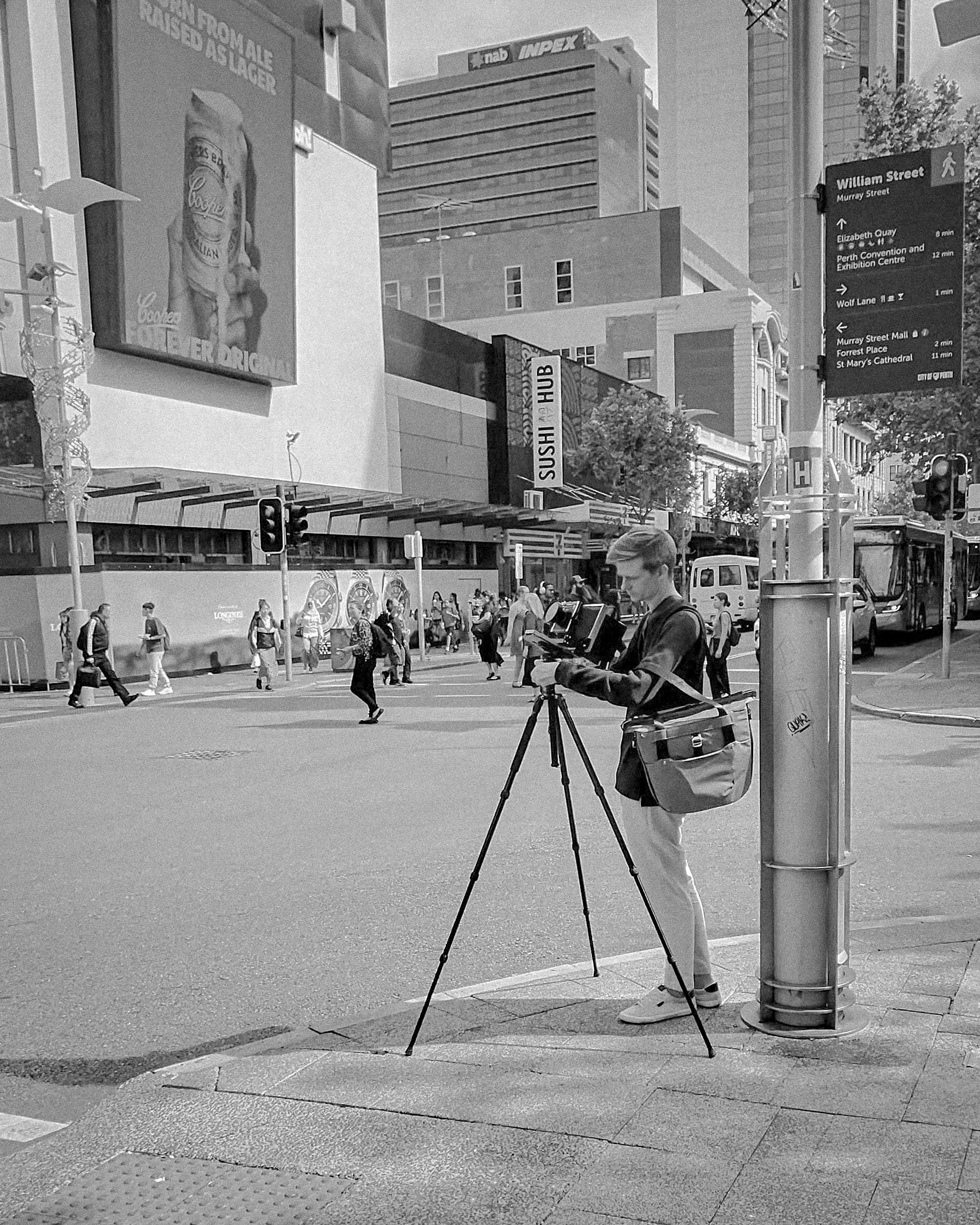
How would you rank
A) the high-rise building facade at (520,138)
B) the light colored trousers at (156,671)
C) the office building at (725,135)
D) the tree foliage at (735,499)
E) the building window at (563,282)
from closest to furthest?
the light colored trousers at (156,671), the tree foliage at (735,499), the building window at (563,282), the high-rise building facade at (520,138), the office building at (725,135)

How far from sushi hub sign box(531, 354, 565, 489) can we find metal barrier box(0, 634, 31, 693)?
23023 mm

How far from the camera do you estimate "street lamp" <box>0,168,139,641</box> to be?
16094mm

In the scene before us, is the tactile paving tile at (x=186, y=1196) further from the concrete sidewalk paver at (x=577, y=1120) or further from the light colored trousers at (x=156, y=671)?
the light colored trousers at (x=156, y=671)

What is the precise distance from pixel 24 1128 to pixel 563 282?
75.1 metres

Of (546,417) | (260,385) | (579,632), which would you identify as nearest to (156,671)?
(260,385)

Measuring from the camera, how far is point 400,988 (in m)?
4.91

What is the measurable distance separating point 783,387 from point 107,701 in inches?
2724

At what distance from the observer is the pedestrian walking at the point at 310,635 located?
25.8m

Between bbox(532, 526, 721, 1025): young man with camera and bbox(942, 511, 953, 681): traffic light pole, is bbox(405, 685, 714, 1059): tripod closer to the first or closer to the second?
bbox(532, 526, 721, 1025): young man with camera

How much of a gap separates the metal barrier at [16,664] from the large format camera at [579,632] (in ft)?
64.0

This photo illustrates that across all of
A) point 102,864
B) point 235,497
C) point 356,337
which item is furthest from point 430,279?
point 102,864

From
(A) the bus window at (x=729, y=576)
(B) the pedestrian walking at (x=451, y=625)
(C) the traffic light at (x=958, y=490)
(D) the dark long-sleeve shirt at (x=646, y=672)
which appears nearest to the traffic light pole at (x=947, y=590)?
(C) the traffic light at (x=958, y=490)

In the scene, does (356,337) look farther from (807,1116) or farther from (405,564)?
(807,1116)

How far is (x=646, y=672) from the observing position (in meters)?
3.93
